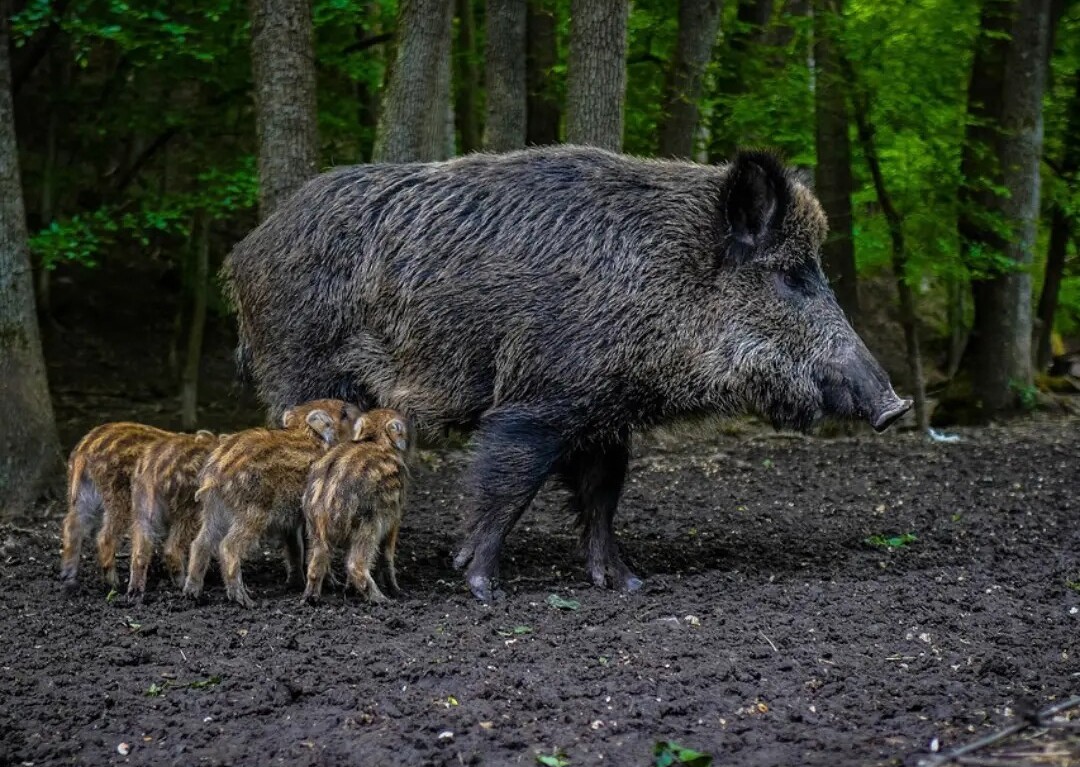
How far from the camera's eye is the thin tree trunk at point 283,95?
864cm

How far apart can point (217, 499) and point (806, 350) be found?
10.0ft

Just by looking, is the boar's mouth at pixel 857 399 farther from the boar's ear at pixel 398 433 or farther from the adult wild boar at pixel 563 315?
the boar's ear at pixel 398 433

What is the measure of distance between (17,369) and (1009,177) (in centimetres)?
932

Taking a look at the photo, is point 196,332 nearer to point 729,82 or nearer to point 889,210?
point 729,82

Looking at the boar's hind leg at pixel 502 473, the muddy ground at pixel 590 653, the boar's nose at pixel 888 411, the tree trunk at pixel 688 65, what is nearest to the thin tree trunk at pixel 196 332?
the tree trunk at pixel 688 65

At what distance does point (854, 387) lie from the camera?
6.71 metres

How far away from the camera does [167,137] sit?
41.8ft

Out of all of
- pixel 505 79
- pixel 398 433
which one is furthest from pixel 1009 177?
pixel 398 433

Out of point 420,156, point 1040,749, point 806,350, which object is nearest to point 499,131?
point 420,156

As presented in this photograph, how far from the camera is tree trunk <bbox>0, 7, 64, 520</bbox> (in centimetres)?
838

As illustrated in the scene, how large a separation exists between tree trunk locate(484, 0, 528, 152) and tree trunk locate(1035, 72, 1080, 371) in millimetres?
7192

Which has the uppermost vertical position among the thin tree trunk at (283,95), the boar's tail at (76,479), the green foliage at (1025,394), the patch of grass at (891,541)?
the thin tree trunk at (283,95)

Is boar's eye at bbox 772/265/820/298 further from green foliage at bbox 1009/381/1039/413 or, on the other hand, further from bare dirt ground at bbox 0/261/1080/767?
green foliage at bbox 1009/381/1039/413

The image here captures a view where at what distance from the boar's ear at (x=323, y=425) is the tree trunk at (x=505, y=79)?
4536 millimetres
